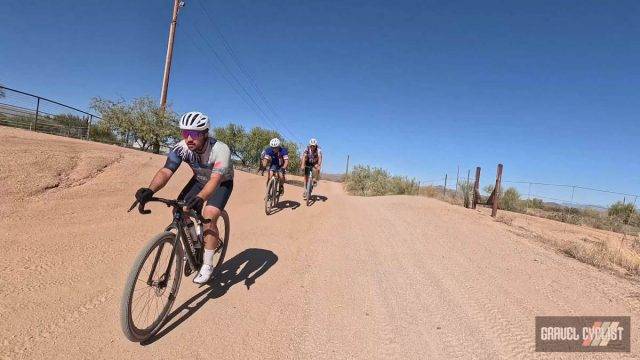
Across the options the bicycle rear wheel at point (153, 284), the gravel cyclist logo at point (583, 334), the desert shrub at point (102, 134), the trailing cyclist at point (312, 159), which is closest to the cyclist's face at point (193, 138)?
the bicycle rear wheel at point (153, 284)

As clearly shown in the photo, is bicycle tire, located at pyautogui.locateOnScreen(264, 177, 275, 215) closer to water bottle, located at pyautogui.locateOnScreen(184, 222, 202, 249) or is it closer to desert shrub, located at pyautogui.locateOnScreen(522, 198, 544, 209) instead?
water bottle, located at pyautogui.locateOnScreen(184, 222, 202, 249)

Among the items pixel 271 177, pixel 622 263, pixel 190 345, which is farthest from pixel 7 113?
pixel 622 263

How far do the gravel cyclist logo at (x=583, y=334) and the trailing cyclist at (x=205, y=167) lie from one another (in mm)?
3466

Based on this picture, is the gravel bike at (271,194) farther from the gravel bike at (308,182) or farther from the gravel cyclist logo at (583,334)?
the gravel cyclist logo at (583,334)

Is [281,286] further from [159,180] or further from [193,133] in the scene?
[193,133]

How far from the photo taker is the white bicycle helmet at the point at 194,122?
11.7ft

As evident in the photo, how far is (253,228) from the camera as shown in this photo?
7168 millimetres

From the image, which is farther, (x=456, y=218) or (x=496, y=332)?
(x=456, y=218)

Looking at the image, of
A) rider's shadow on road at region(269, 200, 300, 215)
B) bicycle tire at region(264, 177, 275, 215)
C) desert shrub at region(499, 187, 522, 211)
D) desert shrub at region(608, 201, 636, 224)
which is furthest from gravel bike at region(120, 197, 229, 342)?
desert shrub at region(608, 201, 636, 224)

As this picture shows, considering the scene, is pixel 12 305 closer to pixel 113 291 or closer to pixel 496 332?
pixel 113 291

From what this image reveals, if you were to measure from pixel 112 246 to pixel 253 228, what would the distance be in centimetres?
277

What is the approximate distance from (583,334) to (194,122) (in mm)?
4645

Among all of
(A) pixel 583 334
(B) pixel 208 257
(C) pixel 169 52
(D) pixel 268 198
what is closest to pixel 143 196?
(B) pixel 208 257

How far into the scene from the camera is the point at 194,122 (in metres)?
3.59
